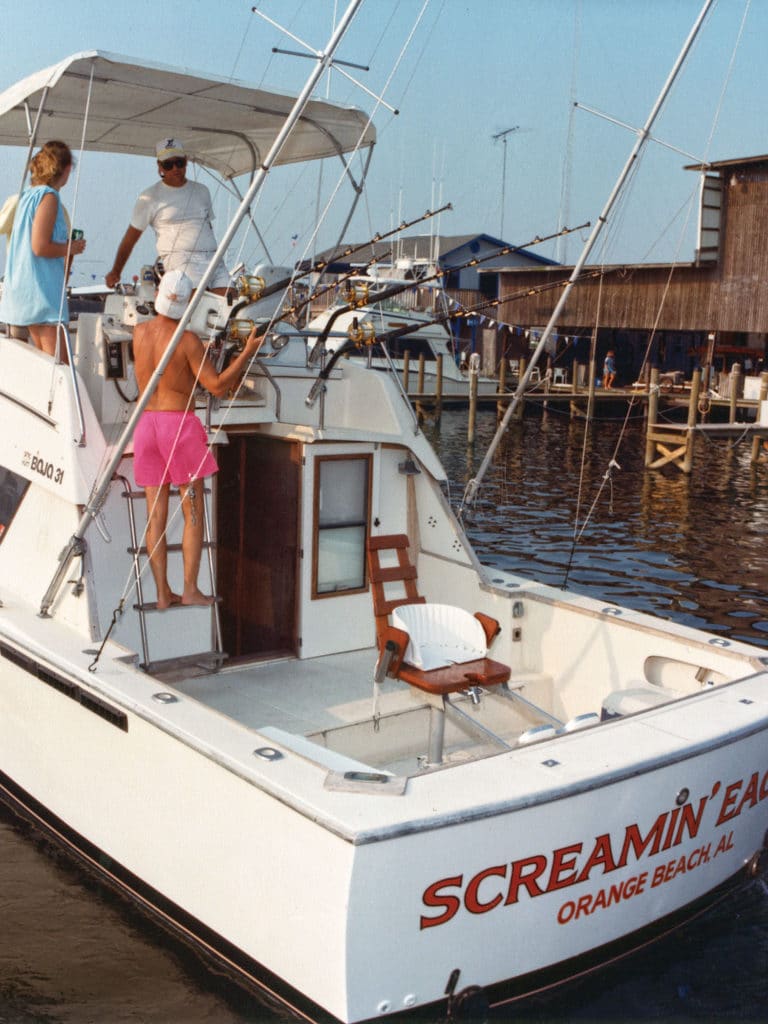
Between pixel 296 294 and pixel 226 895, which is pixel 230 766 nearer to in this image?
pixel 226 895

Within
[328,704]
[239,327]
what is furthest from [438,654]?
[239,327]

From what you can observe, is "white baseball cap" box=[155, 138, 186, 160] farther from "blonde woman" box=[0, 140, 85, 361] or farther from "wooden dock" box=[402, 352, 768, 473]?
"wooden dock" box=[402, 352, 768, 473]

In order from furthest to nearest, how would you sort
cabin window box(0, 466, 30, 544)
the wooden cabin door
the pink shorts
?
1. the wooden cabin door
2. cabin window box(0, 466, 30, 544)
3. the pink shorts

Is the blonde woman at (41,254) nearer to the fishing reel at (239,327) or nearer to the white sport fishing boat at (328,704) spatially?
the white sport fishing boat at (328,704)

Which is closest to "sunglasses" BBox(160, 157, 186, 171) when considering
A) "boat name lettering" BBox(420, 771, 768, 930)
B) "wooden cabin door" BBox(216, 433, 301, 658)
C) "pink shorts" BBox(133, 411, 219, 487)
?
"wooden cabin door" BBox(216, 433, 301, 658)

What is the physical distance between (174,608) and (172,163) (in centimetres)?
319

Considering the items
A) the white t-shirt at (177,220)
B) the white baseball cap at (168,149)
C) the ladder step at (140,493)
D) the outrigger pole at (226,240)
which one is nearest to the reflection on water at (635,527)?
the white t-shirt at (177,220)

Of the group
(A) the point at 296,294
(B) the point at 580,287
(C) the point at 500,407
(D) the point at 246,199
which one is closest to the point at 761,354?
(B) the point at 580,287

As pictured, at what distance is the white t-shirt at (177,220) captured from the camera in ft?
25.6

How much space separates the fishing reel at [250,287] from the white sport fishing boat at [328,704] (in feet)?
1.57

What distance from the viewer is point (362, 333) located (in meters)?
6.99

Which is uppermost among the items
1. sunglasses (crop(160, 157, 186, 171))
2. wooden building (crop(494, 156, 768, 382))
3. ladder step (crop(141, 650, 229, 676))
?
Result: wooden building (crop(494, 156, 768, 382))

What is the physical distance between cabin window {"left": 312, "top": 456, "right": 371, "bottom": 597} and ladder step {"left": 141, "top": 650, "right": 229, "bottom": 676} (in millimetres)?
855

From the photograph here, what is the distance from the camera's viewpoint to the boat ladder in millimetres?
6828
